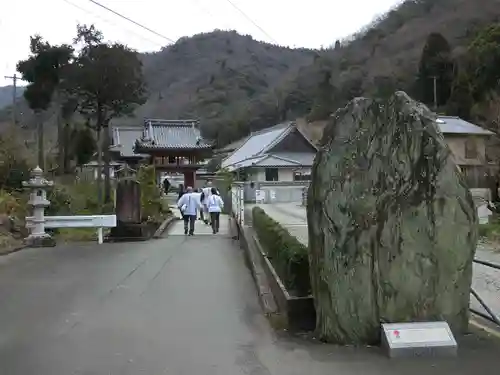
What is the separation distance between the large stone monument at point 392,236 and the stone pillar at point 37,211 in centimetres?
1116

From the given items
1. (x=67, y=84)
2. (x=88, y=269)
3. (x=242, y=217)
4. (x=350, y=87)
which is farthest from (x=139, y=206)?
(x=350, y=87)

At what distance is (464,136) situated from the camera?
4638cm

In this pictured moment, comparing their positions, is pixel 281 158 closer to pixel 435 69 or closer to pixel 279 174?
pixel 279 174

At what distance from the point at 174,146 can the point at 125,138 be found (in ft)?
50.8

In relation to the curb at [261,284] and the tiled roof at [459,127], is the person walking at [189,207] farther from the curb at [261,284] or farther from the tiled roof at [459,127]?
the tiled roof at [459,127]

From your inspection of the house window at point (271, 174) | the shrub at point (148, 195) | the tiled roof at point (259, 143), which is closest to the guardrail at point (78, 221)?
the shrub at point (148, 195)

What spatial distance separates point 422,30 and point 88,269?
5979cm

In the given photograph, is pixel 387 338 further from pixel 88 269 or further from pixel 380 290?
pixel 88 269

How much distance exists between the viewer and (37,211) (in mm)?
15672

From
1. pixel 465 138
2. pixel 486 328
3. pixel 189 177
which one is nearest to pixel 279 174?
pixel 189 177

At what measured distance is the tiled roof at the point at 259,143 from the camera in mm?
58375

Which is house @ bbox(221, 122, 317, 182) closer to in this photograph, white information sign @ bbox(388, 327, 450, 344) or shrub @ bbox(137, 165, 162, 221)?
shrub @ bbox(137, 165, 162, 221)

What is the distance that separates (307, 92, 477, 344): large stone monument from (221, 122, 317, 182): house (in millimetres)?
47238

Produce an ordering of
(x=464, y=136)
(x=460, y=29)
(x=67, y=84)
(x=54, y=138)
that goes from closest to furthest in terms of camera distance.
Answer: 1. (x=67, y=84)
2. (x=464, y=136)
3. (x=54, y=138)
4. (x=460, y=29)
